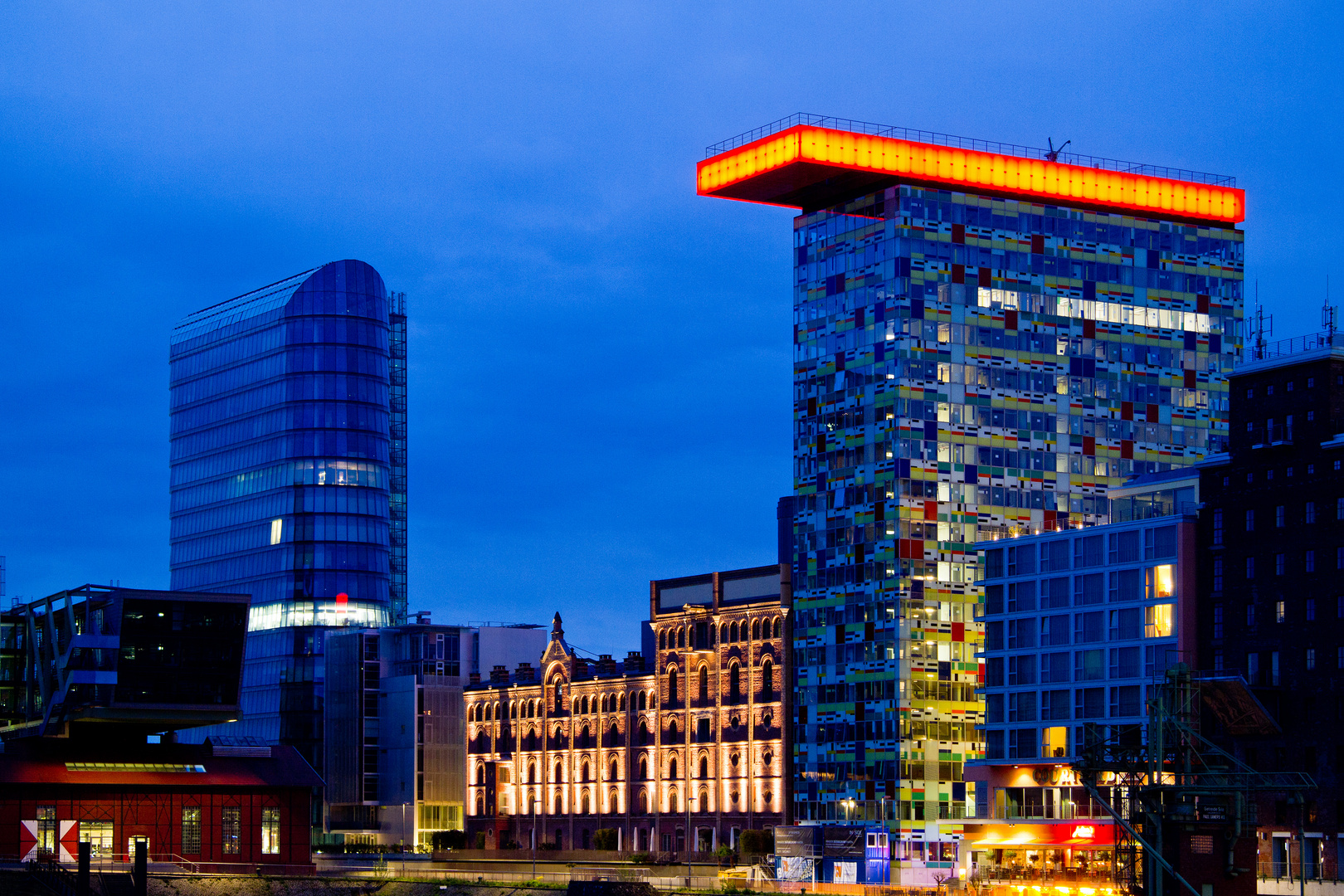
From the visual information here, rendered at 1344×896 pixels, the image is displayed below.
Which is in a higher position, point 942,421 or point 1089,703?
point 942,421

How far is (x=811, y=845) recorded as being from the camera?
559 ft

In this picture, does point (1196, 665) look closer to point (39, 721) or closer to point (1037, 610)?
point (1037, 610)

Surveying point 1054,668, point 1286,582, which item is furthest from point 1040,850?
point 1286,582

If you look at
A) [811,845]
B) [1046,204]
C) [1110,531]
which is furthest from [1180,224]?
[811,845]

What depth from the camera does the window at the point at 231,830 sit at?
6895 inches

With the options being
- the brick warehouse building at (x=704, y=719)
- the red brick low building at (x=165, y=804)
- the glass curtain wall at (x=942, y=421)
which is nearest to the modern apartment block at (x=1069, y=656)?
the glass curtain wall at (x=942, y=421)

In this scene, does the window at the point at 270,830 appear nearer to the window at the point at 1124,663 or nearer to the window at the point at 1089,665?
the window at the point at 1089,665

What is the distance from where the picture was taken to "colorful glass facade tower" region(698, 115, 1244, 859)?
173 metres

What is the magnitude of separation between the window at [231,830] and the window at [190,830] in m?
2.16

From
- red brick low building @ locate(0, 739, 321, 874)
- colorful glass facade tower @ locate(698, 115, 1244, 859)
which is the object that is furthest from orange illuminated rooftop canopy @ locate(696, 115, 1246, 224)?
red brick low building @ locate(0, 739, 321, 874)

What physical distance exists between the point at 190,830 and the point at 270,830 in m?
7.41

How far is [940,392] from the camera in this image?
17662cm

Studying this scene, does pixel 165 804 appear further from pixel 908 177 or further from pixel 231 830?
pixel 908 177

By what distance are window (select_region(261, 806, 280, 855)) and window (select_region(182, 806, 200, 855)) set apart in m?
5.87
